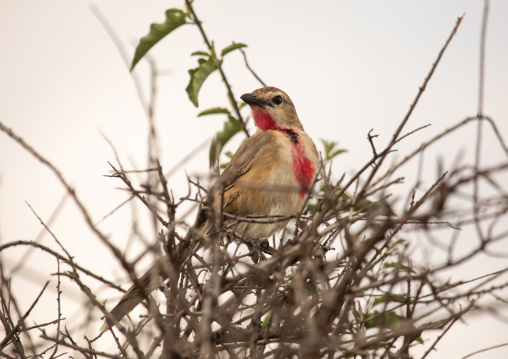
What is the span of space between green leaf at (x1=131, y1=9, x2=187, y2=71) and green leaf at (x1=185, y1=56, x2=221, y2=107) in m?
0.32

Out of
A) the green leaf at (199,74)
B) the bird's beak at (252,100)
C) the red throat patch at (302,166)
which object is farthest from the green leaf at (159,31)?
the bird's beak at (252,100)

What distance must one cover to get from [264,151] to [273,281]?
7.35ft

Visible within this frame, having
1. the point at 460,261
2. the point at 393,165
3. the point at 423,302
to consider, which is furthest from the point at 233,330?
the point at 460,261

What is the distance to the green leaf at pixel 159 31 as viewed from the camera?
14.4ft

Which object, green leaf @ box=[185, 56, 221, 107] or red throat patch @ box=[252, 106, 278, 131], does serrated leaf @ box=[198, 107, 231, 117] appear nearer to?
green leaf @ box=[185, 56, 221, 107]

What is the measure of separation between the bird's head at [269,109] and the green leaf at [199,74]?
4.99 feet

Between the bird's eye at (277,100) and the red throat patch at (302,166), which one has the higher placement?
the bird's eye at (277,100)

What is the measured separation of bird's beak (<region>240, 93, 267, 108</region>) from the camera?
611 cm

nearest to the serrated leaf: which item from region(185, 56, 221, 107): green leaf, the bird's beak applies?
region(185, 56, 221, 107): green leaf

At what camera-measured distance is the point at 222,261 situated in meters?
3.22

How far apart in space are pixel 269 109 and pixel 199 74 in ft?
5.74

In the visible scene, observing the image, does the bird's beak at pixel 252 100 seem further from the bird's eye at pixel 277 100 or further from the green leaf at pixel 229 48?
the green leaf at pixel 229 48

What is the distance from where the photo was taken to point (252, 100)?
6129 mm

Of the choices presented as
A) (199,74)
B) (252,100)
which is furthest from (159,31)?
(252,100)
